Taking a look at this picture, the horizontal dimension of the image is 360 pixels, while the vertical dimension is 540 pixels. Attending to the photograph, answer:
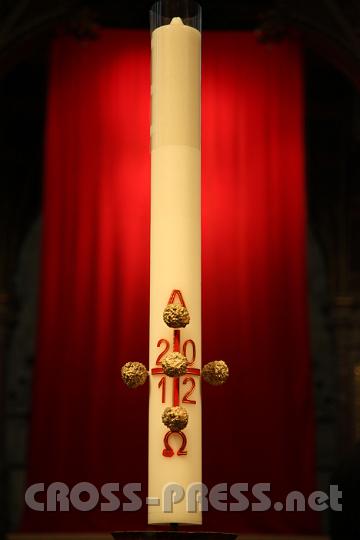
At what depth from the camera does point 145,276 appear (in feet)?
25.7

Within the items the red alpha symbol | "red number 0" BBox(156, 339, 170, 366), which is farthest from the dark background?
"red number 0" BBox(156, 339, 170, 366)

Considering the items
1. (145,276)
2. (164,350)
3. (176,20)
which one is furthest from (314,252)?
(164,350)

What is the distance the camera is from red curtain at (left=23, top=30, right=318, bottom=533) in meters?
7.43

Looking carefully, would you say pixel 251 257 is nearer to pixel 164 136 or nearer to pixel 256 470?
pixel 256 470

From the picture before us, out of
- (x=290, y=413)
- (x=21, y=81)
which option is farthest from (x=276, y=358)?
(x=21, y=81)

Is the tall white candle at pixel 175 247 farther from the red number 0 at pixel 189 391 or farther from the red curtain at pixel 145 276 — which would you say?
the red curtain at pixel 145 276

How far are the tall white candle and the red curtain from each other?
2.49m

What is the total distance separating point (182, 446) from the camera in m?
4.83

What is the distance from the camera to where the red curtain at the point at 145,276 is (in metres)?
7.43

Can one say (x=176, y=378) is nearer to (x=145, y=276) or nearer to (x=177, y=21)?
(x=177, y=21)

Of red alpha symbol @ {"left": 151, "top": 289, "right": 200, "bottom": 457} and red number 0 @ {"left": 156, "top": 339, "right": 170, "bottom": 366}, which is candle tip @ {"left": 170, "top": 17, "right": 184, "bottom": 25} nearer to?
red alpha symbol @ {"left": 151, "top": 289, "right": 200, "bottom": 457}

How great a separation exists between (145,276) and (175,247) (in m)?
2.72

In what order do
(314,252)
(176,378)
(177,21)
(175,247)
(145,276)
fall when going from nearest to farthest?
(176,378) → (175,247) → (177,21) → (145,276) → (314,252)

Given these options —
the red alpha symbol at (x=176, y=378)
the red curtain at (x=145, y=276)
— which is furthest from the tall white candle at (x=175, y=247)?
the red curtain at (x=145, y=276)
